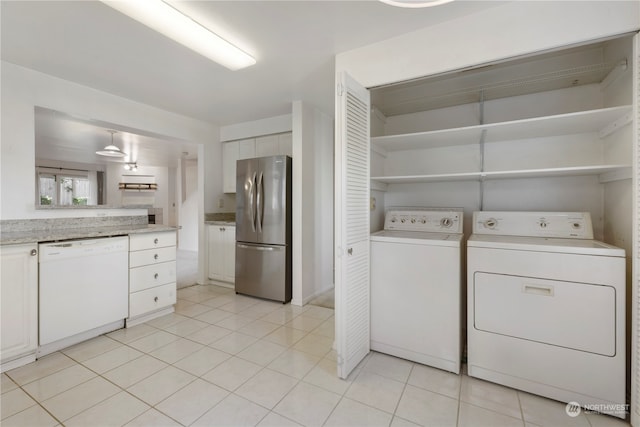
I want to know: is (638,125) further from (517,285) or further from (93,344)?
(93,344)

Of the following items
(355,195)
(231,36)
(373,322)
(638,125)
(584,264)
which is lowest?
(373,322)

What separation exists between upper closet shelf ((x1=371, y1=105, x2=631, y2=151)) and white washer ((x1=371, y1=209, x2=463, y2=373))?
0.65 meters

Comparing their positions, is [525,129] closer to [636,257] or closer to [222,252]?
[636,257]

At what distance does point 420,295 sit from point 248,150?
10.5 ft

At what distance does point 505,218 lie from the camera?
84.4 inches

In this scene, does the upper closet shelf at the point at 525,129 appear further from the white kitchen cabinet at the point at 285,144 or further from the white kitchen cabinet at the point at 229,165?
the white kitchen cabinet at the point at 229,165

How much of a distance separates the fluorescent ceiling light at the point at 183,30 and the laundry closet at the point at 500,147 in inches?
38.9

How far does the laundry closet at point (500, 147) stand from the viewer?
176 cm

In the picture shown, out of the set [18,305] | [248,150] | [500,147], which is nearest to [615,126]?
[500,147]

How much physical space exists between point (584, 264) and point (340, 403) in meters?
1.64

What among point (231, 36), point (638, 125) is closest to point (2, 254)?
point (231, 36)

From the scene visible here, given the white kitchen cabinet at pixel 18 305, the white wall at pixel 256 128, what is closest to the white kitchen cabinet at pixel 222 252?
the white wall at pixel 256 128

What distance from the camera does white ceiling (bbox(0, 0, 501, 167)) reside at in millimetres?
1709

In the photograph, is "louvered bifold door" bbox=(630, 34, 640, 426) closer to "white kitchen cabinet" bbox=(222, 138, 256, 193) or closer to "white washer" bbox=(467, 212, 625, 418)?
"white washer" bbox=(467, 212, 625, 418)
